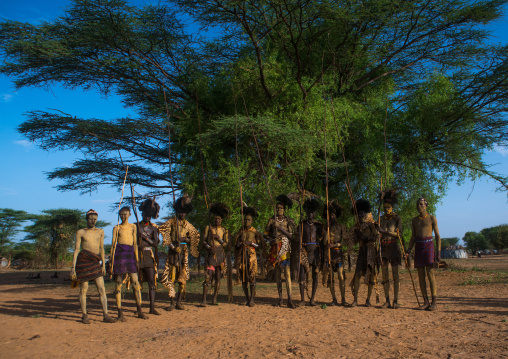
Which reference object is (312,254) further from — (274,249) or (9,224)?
(9,224)

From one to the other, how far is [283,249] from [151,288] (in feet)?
8.77

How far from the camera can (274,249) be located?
8.52 m

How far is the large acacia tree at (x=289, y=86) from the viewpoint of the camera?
12.8m

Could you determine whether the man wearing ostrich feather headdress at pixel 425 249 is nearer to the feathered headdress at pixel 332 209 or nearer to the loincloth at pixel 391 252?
the loincloth at pixel 391 252

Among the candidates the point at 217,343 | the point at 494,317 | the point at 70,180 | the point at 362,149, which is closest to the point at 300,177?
the point at 362,149

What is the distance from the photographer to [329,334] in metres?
5.55

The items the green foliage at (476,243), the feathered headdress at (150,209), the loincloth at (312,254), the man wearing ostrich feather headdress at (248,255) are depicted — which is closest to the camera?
the feathered headdress at (150,209)

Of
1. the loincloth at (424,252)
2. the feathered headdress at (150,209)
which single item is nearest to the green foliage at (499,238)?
the loincloth at (424,252)

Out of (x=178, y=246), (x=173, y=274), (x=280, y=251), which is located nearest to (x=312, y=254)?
(x=280, y=251)

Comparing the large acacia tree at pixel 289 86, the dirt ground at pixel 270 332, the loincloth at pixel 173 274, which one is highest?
the large acacia tree at pixel 289 86

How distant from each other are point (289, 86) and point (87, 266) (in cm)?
901

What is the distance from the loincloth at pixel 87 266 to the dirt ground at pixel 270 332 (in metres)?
0.80

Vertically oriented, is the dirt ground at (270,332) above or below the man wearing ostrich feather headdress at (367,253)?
below

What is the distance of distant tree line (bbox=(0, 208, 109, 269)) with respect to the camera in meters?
31.3
